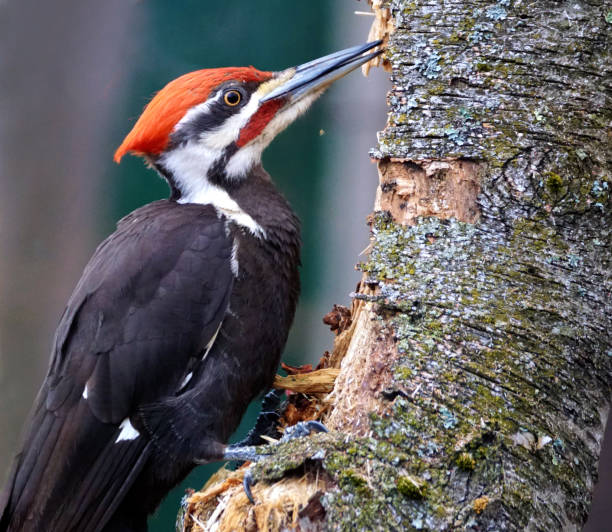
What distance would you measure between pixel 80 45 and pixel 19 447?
1608 mm

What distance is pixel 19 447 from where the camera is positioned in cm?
201

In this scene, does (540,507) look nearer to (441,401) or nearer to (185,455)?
(441,401)

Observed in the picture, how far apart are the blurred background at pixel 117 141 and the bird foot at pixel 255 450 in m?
A: 0.89

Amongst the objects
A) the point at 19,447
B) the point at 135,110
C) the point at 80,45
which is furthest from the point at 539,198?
the point at 80,45

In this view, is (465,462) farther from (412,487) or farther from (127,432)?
(127,432)

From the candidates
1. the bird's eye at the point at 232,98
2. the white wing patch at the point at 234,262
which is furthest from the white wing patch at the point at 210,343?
the bird's eye at the point at 232,98

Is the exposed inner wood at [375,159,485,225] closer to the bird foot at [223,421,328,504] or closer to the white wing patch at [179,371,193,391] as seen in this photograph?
the bird foot at [223,421,328,504]

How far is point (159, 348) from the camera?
6.23ft

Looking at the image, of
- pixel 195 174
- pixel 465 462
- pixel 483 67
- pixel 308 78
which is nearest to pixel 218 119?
pixel 195 174

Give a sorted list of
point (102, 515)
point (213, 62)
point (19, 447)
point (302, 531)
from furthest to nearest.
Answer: point (213, 62), point (19, 447), point (102, 515), point (302, 531)

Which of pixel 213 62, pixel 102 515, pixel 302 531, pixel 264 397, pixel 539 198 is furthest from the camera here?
pixel 213 62

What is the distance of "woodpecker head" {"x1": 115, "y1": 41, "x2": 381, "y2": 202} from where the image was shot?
213 centimetres

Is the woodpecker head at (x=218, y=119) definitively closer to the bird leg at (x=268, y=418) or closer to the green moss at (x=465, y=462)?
the bird leg at (x=268, y=418)

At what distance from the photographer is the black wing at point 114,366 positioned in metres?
1.84
